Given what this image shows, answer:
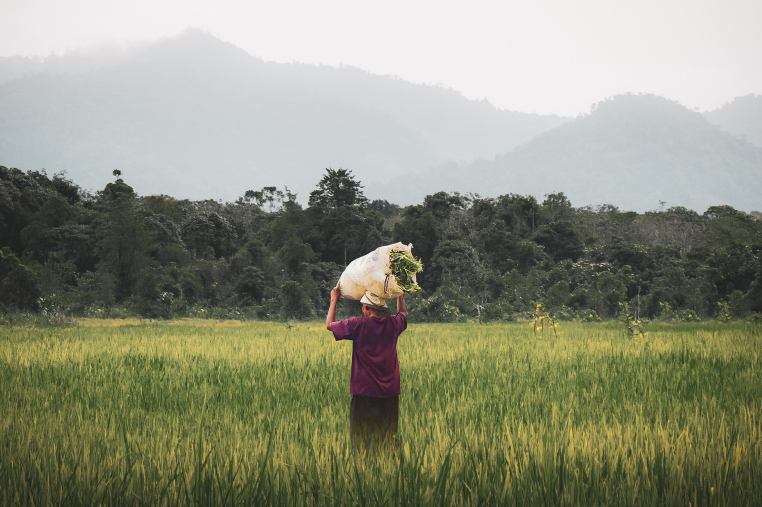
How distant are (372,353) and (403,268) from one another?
0.61 meters

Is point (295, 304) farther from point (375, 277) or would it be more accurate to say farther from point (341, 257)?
point (375, 277)

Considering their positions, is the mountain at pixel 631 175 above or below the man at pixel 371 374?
above

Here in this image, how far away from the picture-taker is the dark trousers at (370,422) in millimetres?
3123

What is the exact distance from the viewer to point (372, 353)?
314 cm

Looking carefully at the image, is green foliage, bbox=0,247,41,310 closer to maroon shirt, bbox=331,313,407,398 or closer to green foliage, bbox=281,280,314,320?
green foliage, bbox=281,280,314,320

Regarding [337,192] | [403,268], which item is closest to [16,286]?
[337,192]

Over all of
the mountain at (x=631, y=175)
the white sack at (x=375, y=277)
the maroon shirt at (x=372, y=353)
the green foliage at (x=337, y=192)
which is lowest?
the maroon shirt at (x=372, y=353)

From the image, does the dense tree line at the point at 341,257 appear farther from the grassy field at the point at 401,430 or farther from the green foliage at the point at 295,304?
the grassy field at the point at 401,430

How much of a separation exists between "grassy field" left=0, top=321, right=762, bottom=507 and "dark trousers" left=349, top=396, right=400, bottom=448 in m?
0.17

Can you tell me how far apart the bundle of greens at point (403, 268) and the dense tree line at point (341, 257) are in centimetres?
1759

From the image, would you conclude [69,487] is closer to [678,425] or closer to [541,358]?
[678,425]

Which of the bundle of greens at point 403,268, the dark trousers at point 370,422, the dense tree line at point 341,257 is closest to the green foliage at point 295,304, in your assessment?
the dense tree line at point 341,257

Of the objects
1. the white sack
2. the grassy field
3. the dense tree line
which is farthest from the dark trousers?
the dense tree line

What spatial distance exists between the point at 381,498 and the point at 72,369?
673 cm
